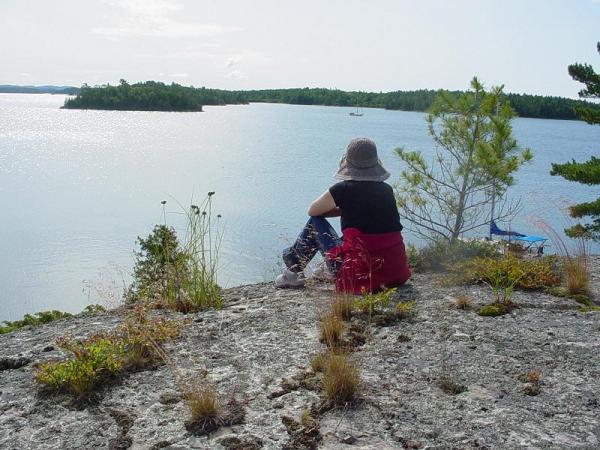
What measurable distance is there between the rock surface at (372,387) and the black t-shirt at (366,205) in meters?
0.79

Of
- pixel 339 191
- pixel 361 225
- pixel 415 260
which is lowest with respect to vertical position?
pixel 415 260

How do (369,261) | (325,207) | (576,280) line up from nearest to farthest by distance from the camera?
1. (369,261)
2. (576,280)
3. (325,207)

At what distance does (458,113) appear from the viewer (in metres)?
8.34

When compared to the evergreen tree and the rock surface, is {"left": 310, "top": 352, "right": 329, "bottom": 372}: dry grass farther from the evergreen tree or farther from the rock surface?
the evergreen tree

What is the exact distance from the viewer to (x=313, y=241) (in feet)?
18.6

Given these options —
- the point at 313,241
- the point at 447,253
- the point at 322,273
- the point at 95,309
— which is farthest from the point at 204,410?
the point at 447,253

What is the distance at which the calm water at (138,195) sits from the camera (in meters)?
14.2

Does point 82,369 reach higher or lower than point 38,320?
higher

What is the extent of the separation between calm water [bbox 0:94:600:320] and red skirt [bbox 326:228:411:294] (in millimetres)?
1955

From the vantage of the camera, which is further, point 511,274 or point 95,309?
point 95,309

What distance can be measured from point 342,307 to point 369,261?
2.05 ft

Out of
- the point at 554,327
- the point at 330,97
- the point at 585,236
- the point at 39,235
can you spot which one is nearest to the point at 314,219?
the point at 554,327

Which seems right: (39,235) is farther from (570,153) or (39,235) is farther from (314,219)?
(570,153)

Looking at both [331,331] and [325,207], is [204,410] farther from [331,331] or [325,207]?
[325,207]
